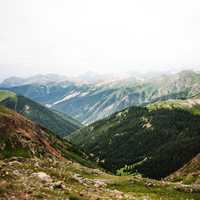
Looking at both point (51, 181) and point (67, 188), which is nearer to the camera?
point (67, 188)

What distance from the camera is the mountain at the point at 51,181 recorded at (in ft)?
109

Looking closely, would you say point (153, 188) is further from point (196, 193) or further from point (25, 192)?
point (25, 192)

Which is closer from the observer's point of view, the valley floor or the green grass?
the valley floor

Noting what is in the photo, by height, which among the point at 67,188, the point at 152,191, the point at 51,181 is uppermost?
the point at 67,188

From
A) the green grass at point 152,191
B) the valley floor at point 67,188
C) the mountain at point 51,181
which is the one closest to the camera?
the valley floor at point 67,188

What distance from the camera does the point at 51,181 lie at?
40031mm

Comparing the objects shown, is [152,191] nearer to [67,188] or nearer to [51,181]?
[51,181]

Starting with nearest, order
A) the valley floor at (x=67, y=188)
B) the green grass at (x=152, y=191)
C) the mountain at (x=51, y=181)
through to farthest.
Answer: the valley floor at (x=67, y=188) → the mountain at (x=51, y=181) → the green grass at (x=152, y=191)

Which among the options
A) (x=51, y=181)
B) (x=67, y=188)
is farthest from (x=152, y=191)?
(x=67, y=188)

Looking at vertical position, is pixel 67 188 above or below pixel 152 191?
above

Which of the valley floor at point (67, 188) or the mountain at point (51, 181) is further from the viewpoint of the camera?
the mountain at point (51, 181)

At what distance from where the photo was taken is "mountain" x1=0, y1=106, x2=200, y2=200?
3319cm

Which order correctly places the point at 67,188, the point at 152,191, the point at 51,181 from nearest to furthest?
the point at 67,188 < the point at 51,181 < the point at 152,191

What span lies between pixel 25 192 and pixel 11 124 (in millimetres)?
73648
